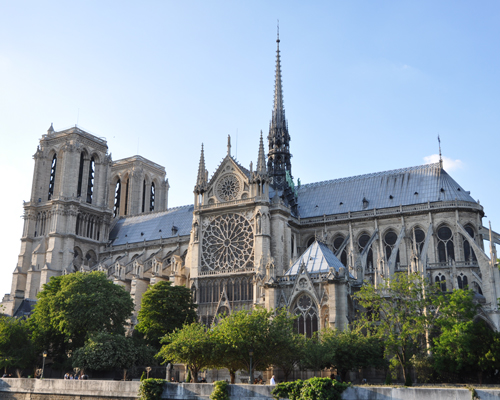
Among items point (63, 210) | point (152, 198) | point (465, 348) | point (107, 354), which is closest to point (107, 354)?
point (107, 354)

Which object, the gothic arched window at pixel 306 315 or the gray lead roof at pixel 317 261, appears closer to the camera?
the gothic arched window at pixel 306 315

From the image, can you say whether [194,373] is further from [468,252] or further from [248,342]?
[468,252]

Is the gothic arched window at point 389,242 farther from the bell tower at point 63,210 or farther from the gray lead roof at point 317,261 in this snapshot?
the bell tower at point 63,210

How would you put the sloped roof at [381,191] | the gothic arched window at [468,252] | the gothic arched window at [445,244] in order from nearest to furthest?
the gothic arched window at [468,252] < the gothic arched window at [445,244] < the sloped roof at [381,191]

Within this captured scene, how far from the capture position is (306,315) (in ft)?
150

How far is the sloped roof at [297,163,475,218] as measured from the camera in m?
62.0

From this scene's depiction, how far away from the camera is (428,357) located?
39.1 meters

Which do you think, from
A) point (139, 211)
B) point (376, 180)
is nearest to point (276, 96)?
point (376, 180)

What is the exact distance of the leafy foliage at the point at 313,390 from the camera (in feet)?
95.6

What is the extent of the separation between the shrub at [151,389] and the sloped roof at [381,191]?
3594 centimetres

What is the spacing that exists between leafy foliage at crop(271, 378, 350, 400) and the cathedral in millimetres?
13665

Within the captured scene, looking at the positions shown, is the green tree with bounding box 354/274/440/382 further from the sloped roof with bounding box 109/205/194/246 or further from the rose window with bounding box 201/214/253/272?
the sloped roof with bounding box 109/205/194/246

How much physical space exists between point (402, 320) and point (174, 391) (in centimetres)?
1520

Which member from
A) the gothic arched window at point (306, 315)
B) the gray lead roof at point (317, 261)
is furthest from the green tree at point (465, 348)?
the gray lead roof at point (317, 261)
